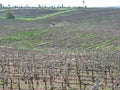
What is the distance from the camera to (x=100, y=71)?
20516mm

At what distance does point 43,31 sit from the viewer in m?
47.9

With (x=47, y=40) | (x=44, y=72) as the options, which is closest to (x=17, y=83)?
(x=44, y=72)

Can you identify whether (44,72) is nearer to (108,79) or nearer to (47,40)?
(108,79)

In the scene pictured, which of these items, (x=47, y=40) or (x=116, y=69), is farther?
(x=47, y=40)

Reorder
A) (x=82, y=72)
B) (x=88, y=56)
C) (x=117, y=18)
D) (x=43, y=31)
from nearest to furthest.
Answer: (x=82, y=72), (x=88, y=56), (x=43, y=31), (x=117, y=18)

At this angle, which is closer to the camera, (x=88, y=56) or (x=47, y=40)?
(x=88, y=56)

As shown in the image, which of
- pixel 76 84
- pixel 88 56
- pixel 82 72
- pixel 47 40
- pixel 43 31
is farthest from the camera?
pixel 43 31

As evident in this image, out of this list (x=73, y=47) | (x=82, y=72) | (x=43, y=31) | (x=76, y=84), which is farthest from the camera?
(x=43, y=31)

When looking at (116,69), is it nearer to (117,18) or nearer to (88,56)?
(88,56)

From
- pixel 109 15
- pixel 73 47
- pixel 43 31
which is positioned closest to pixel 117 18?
pixel 109 15

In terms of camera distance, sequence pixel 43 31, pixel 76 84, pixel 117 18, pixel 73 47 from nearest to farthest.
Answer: pixel 76 84 < pixel 73 47 < pixel 43 31 < pixel 117 18

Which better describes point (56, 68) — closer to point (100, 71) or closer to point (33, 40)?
point (100, 71)

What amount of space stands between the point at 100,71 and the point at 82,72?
99 cm

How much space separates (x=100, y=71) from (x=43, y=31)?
1099 inches
